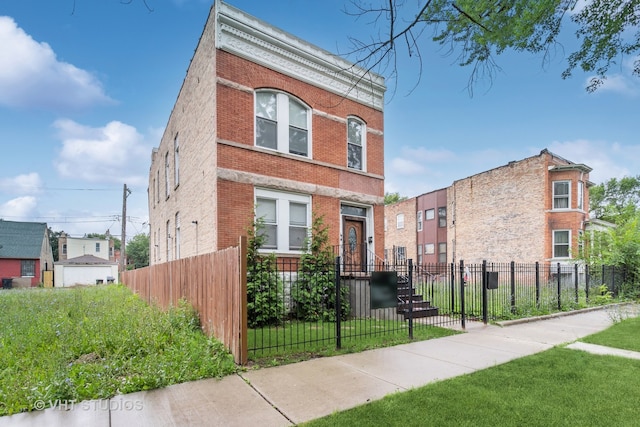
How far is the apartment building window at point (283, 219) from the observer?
11.1 metres

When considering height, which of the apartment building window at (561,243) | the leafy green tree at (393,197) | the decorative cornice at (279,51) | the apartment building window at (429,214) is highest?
the decorative cornice at (279,51)

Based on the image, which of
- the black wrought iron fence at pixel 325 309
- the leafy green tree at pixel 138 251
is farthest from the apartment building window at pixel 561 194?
the leafy green tree at pixel 138 251

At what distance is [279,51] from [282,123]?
7.61 feet

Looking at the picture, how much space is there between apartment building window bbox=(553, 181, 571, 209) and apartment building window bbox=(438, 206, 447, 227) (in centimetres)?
887

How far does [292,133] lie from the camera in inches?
470

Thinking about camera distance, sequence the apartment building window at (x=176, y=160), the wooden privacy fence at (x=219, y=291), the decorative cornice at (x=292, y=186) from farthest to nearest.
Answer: the apartment building window at (x=176, y=160), the decorative cornice at (x=292, y=186), the wooden privacy fence at (x=219, y=291)

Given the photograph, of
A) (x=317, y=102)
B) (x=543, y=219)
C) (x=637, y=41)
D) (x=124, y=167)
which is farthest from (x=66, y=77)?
(x=124, y=167)

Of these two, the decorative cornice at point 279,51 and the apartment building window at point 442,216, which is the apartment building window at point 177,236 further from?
the apartment building window at point 442,216

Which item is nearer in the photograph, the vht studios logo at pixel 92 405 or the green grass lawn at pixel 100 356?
the vht studios logo at pixel 92 405

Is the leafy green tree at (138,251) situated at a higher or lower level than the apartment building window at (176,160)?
lower

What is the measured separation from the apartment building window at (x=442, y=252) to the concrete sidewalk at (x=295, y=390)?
22466mm

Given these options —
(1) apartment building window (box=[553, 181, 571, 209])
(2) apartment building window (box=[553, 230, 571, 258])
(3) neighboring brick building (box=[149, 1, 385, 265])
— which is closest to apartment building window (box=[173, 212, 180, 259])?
(3) neighboring brick building (box=[149, 1, 385, 265])

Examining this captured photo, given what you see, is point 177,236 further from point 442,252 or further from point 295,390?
point 442,252

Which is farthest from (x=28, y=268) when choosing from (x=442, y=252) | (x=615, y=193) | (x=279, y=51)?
(x=615, y=193)
